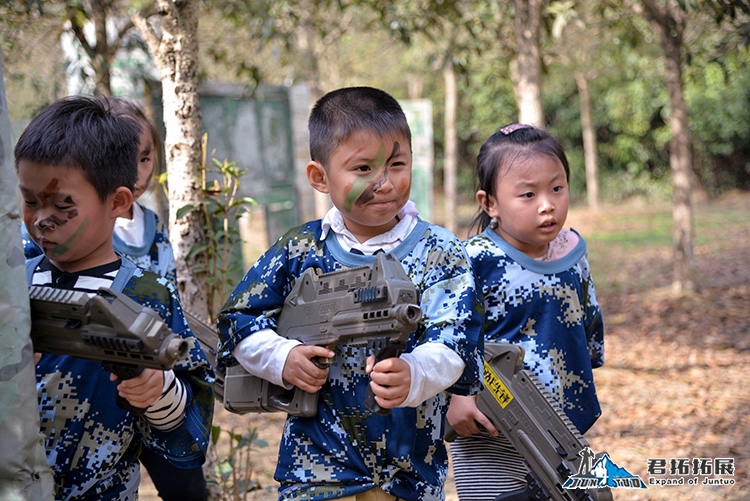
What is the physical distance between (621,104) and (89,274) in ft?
65.3

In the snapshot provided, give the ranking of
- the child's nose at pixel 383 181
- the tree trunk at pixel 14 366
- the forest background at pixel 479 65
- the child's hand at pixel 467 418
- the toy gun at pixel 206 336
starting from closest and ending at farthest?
the tree trunk at pixel 14 366 < the child's nose at pixel 383 181 < the child's hand at pixel 467 418 < the toy gun at pixel 206 336 < the forest background at pixel 479 65

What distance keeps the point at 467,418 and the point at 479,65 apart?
1489 centimetres

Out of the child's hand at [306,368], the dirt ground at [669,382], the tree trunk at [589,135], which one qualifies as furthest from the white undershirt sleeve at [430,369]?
the tree trunk at [589,135]

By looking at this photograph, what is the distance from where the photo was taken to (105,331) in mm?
1750

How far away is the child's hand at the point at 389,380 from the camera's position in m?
2.03

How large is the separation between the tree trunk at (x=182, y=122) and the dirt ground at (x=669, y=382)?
1.32 meters

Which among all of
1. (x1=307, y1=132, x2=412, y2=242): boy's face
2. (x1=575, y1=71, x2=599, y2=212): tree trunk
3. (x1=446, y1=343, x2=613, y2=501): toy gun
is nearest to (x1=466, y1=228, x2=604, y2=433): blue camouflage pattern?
(x1=446, y1=343, x2=613, y2=501): toy gun

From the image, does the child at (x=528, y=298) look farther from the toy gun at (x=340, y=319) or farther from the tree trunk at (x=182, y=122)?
the tree trunk at (x=182, y=122)

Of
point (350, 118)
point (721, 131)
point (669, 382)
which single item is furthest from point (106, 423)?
point (721, 131)

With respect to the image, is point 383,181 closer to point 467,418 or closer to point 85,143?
point 85,143

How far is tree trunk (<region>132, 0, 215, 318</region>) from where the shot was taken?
146 inches

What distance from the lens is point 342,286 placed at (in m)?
2.21

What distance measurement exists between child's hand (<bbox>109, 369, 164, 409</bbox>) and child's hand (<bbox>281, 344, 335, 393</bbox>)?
40cm

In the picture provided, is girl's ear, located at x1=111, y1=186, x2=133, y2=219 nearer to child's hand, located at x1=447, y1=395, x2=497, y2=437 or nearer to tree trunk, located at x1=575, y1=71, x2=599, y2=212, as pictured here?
child's hand, located at x1=447, y1=395, x2=497, y2=437
